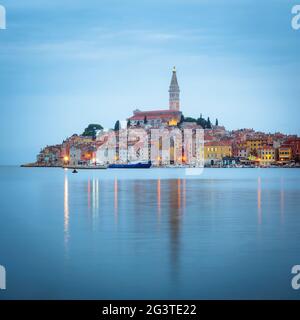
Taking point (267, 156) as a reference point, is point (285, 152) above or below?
above

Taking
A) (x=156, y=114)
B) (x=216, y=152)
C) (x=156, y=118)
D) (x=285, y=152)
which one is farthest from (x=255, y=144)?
(x=156, y=114)

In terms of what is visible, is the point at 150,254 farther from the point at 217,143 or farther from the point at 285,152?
the point at 217,143

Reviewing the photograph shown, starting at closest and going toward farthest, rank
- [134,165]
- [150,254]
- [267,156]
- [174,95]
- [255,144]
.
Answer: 1. [150,254]
2. [134,165]
3. [267,156]
4. [255,144]
5. [174,95]

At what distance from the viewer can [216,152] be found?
3979 inches

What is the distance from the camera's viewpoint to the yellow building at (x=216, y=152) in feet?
329

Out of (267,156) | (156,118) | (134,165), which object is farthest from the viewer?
(156,118)

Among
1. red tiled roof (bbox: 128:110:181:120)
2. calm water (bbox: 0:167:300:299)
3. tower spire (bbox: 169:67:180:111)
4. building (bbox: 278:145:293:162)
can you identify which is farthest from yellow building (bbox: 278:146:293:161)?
calm water (bbox: 0:167:300:299)

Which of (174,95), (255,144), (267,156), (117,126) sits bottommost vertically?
(267,156)

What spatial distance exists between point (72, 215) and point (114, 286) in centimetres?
930

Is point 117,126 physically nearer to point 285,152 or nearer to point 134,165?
point 134,165

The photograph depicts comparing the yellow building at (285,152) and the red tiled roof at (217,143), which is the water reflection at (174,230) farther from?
the red tiled roof at (217,143)

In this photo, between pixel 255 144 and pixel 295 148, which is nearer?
pixel 295 148

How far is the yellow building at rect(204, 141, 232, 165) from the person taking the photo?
329 feet

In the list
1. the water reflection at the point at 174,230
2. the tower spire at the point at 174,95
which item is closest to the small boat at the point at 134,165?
the tower spire at the point at 174,95
